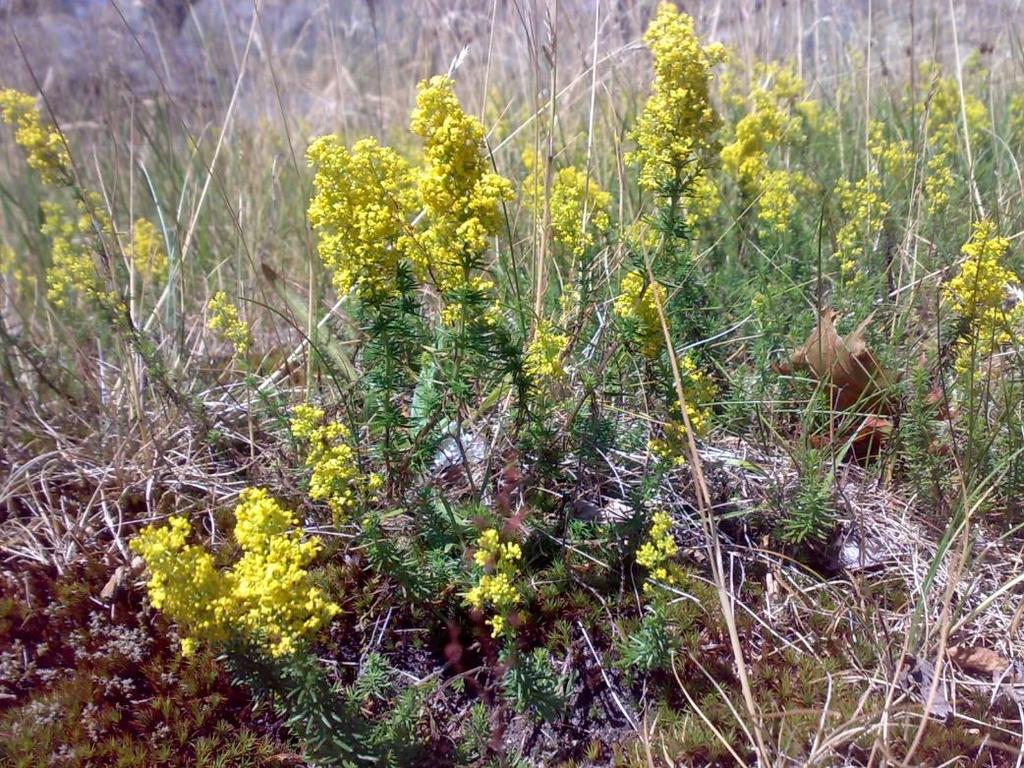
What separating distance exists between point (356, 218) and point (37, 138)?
1.40m

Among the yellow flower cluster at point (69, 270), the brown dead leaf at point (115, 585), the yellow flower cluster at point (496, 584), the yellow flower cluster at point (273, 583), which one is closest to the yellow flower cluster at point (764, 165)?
the yellow flower cluster at point (496, 584)

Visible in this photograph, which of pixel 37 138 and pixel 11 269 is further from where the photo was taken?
pixel 11 269

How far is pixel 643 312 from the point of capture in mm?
2086

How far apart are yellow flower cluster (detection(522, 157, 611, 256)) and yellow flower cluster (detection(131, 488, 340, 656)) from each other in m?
1.23

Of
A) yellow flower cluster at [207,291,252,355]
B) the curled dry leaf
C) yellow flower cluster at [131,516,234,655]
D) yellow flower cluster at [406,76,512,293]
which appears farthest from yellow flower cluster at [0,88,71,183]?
the curled dry leaf

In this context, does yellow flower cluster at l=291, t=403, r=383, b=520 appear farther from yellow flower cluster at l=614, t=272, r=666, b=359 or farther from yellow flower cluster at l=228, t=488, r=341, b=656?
yellow flower cluster at l=614, t=272, r=666, b=359

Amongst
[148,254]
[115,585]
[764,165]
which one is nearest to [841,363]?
[764,165]

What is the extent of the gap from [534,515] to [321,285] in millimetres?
1522

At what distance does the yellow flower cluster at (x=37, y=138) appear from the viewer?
103 inches

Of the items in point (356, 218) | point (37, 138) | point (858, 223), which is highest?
point (37, 138)

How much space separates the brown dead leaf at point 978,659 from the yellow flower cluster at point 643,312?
40.9 inches

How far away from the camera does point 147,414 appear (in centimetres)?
296

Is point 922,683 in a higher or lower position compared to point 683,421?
lower

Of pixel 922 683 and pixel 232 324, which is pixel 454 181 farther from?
pixel 922 683
